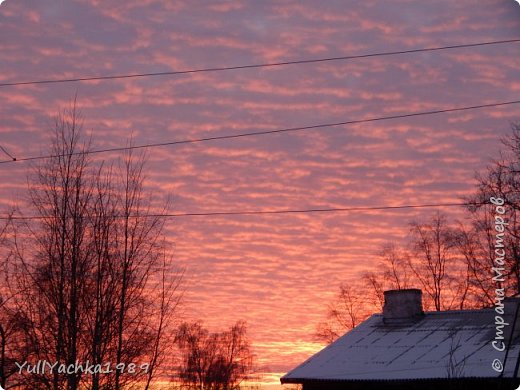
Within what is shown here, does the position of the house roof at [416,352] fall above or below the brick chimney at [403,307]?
below

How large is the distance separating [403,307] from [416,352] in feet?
11.3

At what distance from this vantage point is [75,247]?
22.1m

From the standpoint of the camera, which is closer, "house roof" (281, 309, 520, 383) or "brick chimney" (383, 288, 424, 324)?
"house roof" (281, 309, 520, 383)

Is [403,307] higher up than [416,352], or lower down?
higher up

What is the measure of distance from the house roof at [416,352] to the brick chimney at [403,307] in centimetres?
28

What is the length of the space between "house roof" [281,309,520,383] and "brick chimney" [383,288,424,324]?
28cm

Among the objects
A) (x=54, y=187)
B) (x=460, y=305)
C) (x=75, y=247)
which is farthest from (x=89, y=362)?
(x=460, y=305)

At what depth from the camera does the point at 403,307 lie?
104ft

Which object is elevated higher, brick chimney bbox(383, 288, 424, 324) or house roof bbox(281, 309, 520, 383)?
brick chimney bbox(383, 288, 424, 324)

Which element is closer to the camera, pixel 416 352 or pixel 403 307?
pixel 416 352

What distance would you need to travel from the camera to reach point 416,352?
1113 inches

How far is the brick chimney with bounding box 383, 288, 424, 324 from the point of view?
31.4m

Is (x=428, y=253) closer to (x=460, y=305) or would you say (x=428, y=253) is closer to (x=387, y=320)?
(x=460, y=305)

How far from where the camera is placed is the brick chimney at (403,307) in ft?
103
